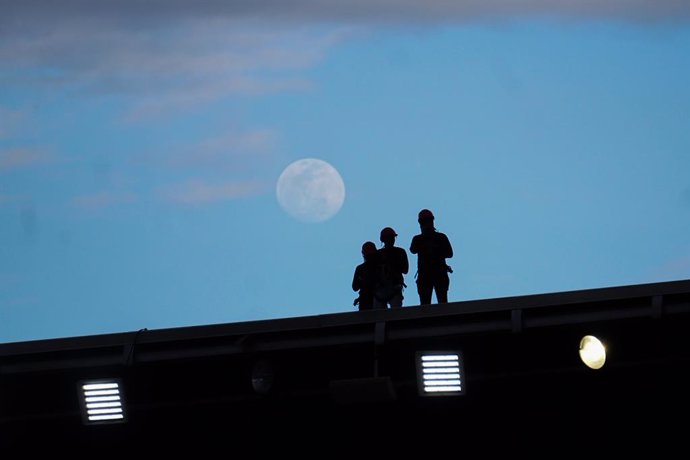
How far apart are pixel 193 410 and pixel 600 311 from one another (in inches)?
176

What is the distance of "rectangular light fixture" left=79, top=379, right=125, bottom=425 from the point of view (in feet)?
49.4

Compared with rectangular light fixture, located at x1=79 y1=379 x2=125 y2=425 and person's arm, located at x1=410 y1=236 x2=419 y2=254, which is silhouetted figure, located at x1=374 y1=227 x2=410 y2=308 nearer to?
person's arm, located at x1=410 y1=236 x2=419 y2=254

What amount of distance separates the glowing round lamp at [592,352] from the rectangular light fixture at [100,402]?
15.2 feet

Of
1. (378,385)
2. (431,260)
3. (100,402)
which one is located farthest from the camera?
(431,260)

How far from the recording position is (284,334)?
49.1 feet

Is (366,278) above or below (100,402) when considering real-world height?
above

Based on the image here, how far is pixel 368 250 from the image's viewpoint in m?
17.4

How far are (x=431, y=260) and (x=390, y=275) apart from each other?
0.50 meters

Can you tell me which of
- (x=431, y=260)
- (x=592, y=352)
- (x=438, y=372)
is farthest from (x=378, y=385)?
(x=431, y=260)

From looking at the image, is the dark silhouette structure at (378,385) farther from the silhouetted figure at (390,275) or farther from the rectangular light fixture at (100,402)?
the silhouetted figure at (390,275)

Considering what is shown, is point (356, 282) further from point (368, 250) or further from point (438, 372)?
point (438, 372)

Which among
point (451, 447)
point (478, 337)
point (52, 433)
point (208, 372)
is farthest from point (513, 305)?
point (52, 433)

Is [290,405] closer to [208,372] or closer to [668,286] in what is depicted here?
[208,372]

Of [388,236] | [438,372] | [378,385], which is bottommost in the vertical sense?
[378,385]
